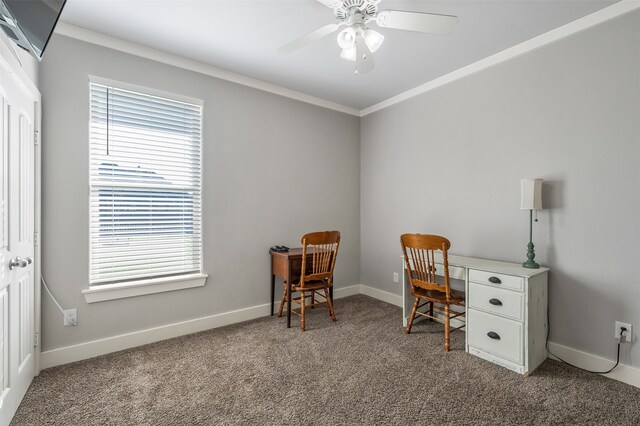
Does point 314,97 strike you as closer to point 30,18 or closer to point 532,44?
point 532,44

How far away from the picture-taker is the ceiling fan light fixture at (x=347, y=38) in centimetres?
191

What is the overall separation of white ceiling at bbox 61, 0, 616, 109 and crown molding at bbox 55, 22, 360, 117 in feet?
0.19

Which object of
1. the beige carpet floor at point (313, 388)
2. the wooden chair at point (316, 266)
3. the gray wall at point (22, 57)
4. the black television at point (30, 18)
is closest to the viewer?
the black television at point (30, 18)

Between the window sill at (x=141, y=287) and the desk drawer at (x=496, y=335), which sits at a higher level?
the window sill at (x=141, y=287)

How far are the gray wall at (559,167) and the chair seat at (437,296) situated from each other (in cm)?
57

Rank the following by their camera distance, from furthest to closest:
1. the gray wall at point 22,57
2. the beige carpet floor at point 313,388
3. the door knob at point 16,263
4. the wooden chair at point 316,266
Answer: the wooden chair at point 316,266 → the beige carpet floor at point 313,388 → the door knob at point 16,263 → the gray wall at point 22,57

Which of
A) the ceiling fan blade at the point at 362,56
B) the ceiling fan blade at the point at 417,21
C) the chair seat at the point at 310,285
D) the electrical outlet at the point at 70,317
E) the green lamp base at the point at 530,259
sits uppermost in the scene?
the ceiling fan blade at the point at 417,21

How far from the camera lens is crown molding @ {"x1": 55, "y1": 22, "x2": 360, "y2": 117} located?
2.35 meters

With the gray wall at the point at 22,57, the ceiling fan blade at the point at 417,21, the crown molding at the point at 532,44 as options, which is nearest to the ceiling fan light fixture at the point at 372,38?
the ceiling fan blade at the point at 417,21

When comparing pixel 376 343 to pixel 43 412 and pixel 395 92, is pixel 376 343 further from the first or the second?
pixel 395 92

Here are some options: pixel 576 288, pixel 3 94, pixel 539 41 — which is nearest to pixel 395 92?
pixel 539 41

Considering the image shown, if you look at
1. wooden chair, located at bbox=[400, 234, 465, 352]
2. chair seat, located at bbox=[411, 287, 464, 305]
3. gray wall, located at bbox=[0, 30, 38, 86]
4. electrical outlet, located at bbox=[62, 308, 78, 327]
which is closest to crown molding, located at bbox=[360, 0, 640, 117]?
wooden chair, located at bbox=[400, 234, 465, 352]

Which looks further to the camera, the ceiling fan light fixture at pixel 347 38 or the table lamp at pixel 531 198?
the table lamp at pixel 531 198

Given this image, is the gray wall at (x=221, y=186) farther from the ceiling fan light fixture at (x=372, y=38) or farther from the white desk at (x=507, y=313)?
the white desk at (x=507, y=313)
